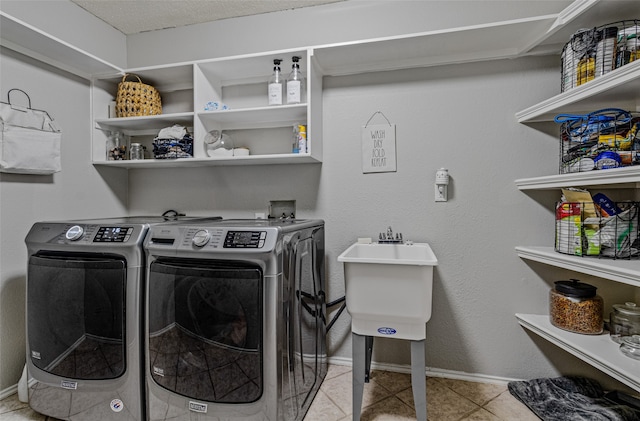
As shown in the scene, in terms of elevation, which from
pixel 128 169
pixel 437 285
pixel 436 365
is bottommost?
pixel 436 365

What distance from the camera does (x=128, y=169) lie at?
96.9 inches

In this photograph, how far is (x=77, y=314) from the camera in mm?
1463

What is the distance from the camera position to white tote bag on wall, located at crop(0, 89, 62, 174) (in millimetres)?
1638

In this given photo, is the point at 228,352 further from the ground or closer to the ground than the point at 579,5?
closer to the ground

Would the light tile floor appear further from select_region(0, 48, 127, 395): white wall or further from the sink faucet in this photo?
the sink faucet

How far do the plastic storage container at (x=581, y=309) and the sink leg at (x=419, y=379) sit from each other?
2.73 ft

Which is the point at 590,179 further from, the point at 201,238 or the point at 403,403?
the point at 201,238

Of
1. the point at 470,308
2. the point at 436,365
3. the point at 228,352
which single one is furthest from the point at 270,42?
the point at 436,365

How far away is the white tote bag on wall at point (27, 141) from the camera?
1638mm

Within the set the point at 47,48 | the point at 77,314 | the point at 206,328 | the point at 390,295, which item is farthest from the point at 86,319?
the point at 47,48

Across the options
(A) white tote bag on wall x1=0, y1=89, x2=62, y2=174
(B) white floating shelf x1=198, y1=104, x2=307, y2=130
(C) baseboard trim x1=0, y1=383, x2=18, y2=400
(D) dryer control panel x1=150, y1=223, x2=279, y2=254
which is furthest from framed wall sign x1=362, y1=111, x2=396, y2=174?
(C) baseboard trim x1=0, y1=383, x2=18, y2=400

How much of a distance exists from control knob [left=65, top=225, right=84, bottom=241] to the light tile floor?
919 millimetres

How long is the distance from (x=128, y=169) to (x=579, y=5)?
2.92 meters

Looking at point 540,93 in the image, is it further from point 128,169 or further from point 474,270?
point 128,169
